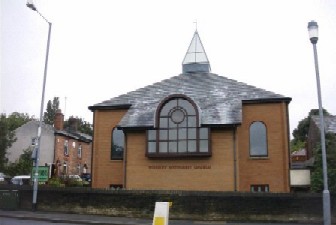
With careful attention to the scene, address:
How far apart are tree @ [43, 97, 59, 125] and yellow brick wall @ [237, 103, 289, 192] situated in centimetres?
6938

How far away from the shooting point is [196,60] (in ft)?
104

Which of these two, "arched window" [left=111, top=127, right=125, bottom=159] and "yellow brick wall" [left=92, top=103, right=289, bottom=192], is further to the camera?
"arched window" [left=111, top=127, right=125, bottom=159]

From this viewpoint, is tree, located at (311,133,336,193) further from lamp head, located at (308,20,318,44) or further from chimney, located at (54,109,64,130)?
chimney, located at (54,109,64,130)

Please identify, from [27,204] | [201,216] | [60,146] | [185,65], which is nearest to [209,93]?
[185,65]

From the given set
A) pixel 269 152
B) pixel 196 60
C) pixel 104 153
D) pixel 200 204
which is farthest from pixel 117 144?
pixel 269 152

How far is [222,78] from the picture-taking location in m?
29.2

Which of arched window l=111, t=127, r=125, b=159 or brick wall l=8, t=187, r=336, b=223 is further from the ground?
arched window l=111, t=127, r=125, b=159

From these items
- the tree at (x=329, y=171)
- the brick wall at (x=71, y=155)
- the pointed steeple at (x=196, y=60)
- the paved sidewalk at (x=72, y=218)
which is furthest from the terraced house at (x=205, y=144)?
the brick wall at (x=71, y=155)

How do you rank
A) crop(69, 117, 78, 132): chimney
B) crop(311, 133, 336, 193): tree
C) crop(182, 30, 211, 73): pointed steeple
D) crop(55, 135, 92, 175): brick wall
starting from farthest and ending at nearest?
1. crop(69, 117, 78, 132): chimney
2. crop(55, 135, 92, 175): brick wall
3. crop(182, 30, 211, 73): pointed steeple
4. crop(311, 133, 336, 193): tree

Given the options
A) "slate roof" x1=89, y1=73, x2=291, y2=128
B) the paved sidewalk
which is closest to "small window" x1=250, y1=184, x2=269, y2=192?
"slate roof" x1=89, y1=73, x2=291, y2=128

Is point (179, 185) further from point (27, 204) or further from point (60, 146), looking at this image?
point (60, 146)

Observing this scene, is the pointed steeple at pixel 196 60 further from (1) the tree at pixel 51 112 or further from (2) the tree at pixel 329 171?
(1) the tree at pixel 51 112

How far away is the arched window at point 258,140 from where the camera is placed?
84.3ft

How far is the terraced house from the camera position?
24469 millimetres
